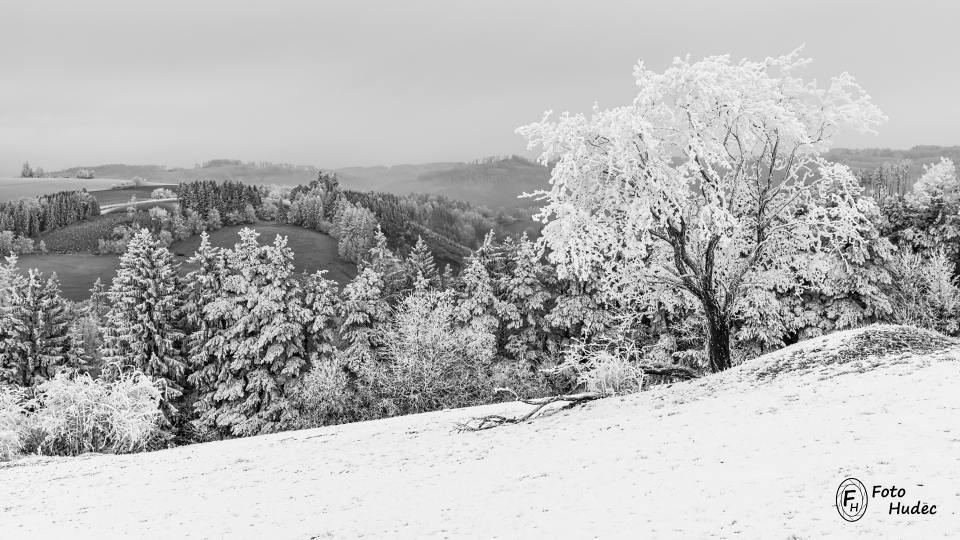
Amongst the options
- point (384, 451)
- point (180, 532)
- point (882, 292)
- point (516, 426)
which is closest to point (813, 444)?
point (516, 426)

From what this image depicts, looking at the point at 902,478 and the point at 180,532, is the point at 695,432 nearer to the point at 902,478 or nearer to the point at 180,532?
the point at 902,478

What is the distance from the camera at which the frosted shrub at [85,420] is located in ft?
79.9

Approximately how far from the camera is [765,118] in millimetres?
19188

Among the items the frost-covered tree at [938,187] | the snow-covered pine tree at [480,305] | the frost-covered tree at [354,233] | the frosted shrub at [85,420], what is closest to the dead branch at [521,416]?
the frosted shrub at [85,420]

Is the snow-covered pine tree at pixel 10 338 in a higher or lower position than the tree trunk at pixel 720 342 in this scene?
lower

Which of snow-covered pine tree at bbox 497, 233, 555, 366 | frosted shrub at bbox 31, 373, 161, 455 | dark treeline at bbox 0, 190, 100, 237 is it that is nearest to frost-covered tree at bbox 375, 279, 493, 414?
snow-covered pine tree at bbox 497, 233, 555, 366

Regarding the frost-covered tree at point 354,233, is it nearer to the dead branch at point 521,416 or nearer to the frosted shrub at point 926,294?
the frosted shrub at point 926,294

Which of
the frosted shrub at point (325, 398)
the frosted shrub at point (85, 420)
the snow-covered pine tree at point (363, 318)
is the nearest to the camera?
the frosted shrub at point (85, 420)

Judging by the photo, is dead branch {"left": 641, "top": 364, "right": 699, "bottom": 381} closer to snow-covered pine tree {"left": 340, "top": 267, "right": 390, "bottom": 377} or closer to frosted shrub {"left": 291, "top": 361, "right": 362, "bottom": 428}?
frosted shrub {"left": 291, "top": 361, "right": 362, "bottom": 428}

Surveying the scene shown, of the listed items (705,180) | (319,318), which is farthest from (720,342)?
(319,318)

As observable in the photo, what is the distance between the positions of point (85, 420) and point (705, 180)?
25648 millimetres

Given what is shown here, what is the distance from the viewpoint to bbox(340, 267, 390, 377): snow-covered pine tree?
141 feet

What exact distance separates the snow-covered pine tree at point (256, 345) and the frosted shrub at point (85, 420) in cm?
1404

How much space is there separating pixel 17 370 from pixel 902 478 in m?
50.7
